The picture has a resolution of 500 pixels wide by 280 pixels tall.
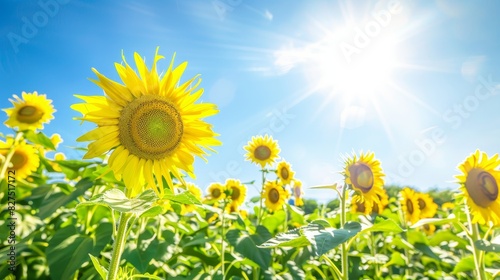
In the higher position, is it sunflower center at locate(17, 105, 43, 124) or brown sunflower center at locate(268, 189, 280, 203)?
sunflower center at locate(17, 105, 43, 124)

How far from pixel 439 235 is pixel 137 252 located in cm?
274

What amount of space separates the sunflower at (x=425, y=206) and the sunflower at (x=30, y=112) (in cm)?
569

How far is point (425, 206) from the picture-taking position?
5629 mm

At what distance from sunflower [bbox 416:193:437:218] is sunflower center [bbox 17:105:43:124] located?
18.8ft

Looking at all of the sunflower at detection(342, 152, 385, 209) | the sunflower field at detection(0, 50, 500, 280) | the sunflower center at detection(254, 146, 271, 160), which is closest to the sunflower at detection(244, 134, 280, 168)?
the sunflower center at detection(254, 146, 271, 160)

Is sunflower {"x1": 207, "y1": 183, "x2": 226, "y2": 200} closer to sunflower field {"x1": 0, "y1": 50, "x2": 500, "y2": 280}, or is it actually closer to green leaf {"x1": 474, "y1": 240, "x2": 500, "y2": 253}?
sunflower field {"x1": 0, "y1": 50, "x2": 500, "y2": 280}

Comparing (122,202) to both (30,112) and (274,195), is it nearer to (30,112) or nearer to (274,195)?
(30,112)

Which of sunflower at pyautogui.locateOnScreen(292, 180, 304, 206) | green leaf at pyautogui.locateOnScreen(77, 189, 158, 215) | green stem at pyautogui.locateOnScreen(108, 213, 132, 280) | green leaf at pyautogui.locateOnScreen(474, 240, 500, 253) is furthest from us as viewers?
sunflower at pyautogui.locateOnScreen(292, 180, 304, 206)

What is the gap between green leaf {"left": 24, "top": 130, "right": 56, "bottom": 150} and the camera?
3.63 meters

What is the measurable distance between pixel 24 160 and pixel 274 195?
3.36 metres

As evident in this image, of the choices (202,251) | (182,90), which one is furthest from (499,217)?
(182,90)

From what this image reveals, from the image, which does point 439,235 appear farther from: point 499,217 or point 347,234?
point 347,234

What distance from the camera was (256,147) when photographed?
5742 millimetres

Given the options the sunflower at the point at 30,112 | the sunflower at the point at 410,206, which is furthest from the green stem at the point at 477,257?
the sunflower at the point at 30,112
